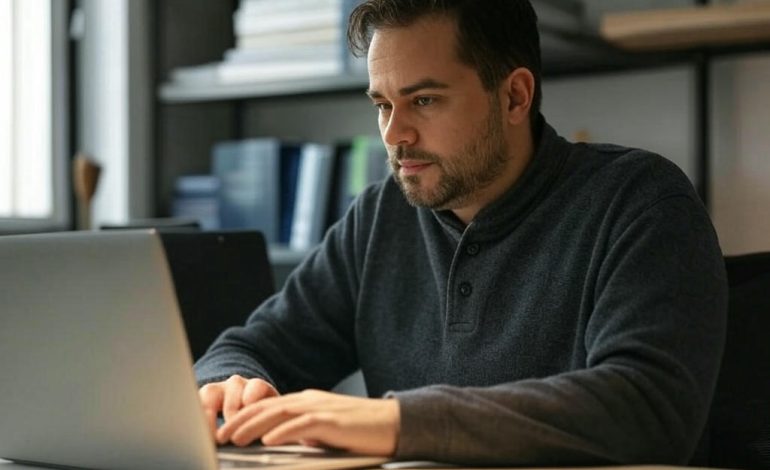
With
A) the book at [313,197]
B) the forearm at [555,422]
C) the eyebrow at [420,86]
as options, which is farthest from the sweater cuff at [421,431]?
the book at [313,197]

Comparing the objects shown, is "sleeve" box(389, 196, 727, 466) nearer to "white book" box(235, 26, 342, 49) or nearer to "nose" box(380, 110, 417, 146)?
"nose" box(380, 110, 417, 146)

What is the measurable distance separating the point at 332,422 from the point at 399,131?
1.67ft

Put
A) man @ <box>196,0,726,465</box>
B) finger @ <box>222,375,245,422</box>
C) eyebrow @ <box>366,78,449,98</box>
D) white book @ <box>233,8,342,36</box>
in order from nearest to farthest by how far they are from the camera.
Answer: man @ <box>196,0,726,465</box> → finger @ <box>222,375,245,422</box> → eyebrow @ <box>366,78,449,98</box> → white book @ <box>233,8,342,36</box>

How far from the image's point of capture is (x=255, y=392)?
4.03 feet

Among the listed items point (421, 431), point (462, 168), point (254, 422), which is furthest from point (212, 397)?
point (462, 168)

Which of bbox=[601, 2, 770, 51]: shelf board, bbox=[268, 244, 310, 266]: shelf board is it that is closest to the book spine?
bbox=[268, 244, 310, 266]: shelf board

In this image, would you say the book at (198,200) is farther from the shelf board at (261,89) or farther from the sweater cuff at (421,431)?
the sweater cuff at (421,431)

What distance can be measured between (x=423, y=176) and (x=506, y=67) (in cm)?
18

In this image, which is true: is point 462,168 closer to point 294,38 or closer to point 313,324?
point 313,324

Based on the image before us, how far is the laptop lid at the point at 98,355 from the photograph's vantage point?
36.9 inches

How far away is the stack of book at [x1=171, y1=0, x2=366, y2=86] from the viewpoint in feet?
8.50

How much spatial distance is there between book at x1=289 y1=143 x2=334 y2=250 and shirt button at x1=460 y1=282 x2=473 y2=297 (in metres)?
1.31

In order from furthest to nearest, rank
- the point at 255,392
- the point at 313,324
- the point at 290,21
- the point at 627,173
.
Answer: the point at 290,21 < the point at 313,324 < the point at 627,173 < the point at 255,392

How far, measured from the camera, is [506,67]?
149 cm
